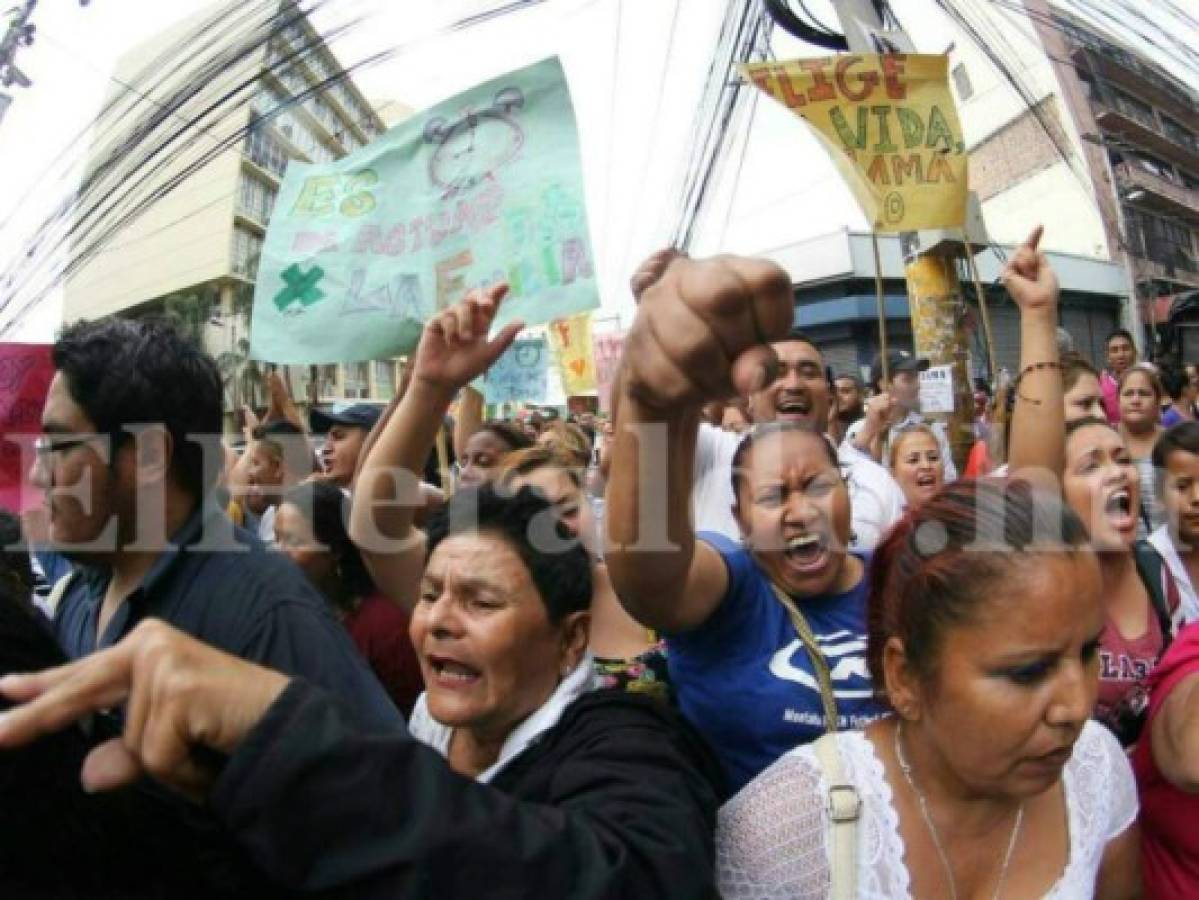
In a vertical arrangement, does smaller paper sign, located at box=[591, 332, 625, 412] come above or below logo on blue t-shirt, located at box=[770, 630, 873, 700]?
above

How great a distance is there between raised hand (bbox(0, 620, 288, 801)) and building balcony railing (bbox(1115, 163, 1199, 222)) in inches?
1513

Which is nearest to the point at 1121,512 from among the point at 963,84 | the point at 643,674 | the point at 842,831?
the point at 643,674

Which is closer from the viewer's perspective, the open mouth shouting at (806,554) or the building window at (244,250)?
the open mouth shouting at (806,554)

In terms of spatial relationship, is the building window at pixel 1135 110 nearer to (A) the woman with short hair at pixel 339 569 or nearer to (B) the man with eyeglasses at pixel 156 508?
(A) the woman with short hair at pixel 339 569

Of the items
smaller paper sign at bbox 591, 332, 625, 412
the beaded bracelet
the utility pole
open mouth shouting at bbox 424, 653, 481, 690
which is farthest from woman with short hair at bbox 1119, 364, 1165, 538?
open mouth shouting at bbox 424, 653, 481, 690

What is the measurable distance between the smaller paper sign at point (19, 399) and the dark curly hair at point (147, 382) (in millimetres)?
1545

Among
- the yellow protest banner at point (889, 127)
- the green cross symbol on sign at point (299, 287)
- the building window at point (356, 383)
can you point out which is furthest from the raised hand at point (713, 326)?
the building window at point (356, 383)

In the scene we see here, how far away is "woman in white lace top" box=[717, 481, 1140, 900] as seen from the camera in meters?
1.21

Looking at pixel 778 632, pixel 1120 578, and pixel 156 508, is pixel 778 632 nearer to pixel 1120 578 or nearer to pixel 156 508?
pixel 1120 578

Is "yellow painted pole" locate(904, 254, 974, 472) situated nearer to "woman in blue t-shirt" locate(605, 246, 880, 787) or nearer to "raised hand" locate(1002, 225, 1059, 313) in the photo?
"raised hand" locate(1002, 225, 1059, 313)

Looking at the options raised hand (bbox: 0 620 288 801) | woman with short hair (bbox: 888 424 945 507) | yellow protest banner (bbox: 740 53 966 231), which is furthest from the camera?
yellow protest banner (bbox: 740 53 966 231)

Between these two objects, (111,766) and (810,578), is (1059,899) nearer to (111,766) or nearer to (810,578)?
(810,578)

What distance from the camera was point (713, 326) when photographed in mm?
939

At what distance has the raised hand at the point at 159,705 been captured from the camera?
2.10 feet
